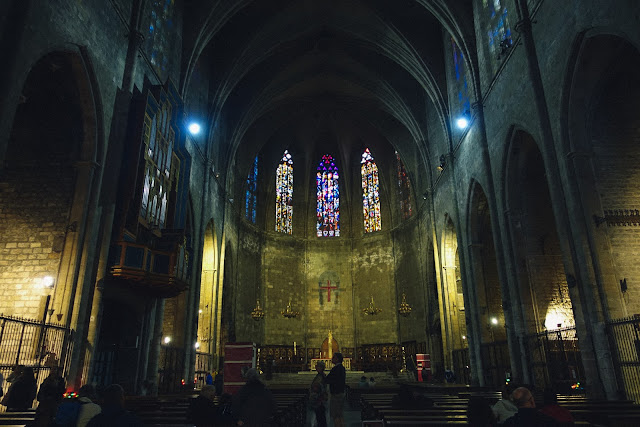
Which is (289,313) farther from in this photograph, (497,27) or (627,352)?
(627,352)

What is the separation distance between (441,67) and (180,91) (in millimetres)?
12596

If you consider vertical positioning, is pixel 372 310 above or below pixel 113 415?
above

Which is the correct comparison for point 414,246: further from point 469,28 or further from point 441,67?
point 469,28

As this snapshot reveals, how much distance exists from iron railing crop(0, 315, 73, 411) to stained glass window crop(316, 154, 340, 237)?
24442 millimetres

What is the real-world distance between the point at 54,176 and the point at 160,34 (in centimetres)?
706

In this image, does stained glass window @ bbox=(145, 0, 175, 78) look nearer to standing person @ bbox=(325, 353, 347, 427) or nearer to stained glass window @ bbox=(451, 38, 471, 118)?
stained glass window @ bbox=(451, 38, 471, 118)

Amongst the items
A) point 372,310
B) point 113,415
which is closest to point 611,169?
point 113,415

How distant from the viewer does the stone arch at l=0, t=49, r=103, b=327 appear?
1066cm

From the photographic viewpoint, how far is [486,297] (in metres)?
19.2

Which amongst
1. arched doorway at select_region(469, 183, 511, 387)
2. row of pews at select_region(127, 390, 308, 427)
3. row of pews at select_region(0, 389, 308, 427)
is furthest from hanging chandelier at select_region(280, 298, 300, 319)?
row of pews at select_region(0, 389, 308, 427)

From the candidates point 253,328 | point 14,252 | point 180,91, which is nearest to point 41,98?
point 14,252

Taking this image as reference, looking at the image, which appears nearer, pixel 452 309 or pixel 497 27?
pixel 497 27

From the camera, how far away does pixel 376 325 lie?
100 ft

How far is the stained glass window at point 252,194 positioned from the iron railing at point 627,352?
23788mm
